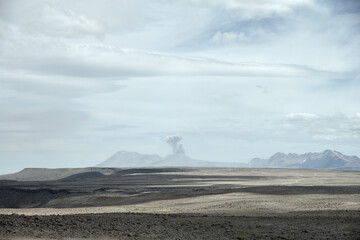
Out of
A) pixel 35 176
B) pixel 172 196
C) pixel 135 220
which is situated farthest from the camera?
pixel 35 176

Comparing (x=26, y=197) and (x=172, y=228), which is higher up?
(x=26, y=197)

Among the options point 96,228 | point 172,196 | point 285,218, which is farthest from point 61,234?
point 172,196

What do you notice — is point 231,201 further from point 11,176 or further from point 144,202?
point 11,176

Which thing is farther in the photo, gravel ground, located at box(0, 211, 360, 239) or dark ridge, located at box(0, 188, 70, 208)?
dark ridge, located at box(0, 188, 70, 208)

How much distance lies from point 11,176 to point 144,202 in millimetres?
151195

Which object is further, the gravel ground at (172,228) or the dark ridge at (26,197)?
the dark ridge at (26,197)

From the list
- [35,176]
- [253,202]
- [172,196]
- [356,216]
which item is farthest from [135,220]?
[35,176]

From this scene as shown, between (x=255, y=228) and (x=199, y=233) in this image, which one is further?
(x=255, y=228)

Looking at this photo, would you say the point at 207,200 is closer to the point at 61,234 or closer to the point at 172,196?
the point at 172,196

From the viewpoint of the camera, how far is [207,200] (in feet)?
177

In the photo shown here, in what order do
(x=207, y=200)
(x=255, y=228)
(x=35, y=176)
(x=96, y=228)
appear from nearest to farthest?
(x=96, y=228), (x=255, y=228), (x=207, y=200), (x=35, y=176)

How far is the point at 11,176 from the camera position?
193 meters

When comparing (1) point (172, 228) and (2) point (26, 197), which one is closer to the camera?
(1) point (172, 228)

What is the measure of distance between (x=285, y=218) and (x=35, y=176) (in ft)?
555
